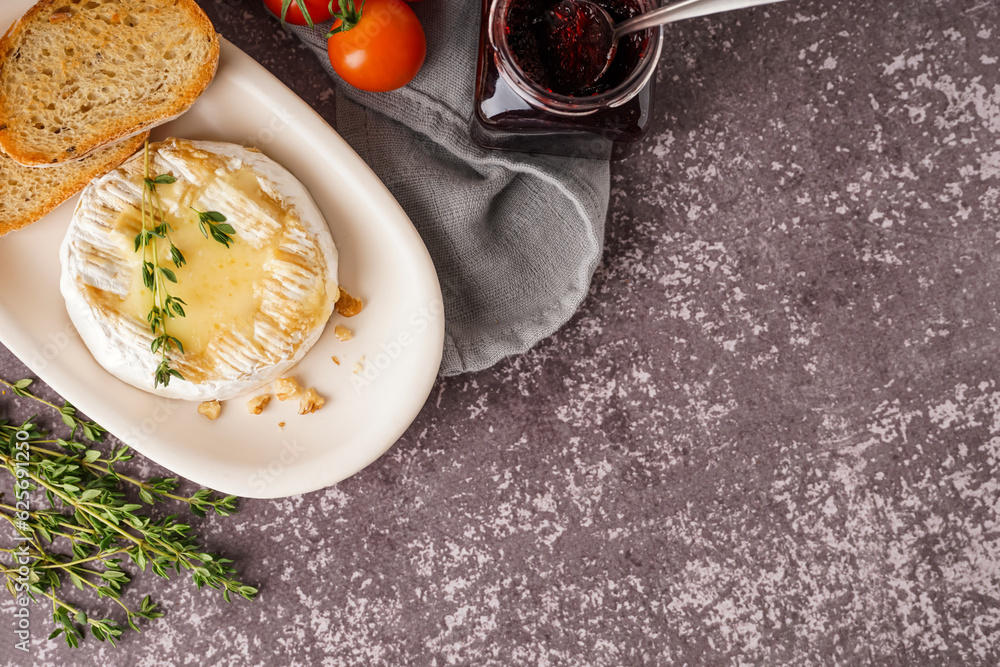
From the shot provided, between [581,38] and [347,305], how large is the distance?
2.16 feet

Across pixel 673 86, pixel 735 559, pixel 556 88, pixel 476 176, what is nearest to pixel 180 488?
pixel 476 176

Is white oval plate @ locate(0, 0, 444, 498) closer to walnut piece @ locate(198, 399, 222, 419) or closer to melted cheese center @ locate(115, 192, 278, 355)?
walnut piece @ locate(198, 399, 222, 419)

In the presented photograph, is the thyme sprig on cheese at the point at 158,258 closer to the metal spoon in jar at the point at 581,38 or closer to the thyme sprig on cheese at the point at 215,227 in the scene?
the thyme sprig on cheese at the point at 215,227

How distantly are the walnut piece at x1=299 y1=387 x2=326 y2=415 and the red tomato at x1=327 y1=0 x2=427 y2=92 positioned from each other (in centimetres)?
62

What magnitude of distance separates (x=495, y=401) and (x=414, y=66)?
2.43 ft

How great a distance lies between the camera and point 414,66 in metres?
1.28

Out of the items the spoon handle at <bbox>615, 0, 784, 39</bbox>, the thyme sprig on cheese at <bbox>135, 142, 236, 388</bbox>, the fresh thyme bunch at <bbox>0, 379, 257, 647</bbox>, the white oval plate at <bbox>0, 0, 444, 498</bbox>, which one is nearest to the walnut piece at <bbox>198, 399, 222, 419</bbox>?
the white oval plate at <bbox>0, 0, 444, 498</bbox>

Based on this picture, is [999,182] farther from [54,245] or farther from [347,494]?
[54,245]

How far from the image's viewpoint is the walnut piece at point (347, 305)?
132cm

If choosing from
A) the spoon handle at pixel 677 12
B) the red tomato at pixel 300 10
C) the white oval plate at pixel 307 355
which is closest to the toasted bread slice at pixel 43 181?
the white oval plate at pixel 307 355

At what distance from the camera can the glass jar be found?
3.47 ft

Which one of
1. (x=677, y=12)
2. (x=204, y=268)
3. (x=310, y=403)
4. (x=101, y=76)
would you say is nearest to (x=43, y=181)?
(x=101, y=76)

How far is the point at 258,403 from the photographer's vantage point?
1.34 meters

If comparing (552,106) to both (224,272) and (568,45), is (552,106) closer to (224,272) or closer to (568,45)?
(568,45)
